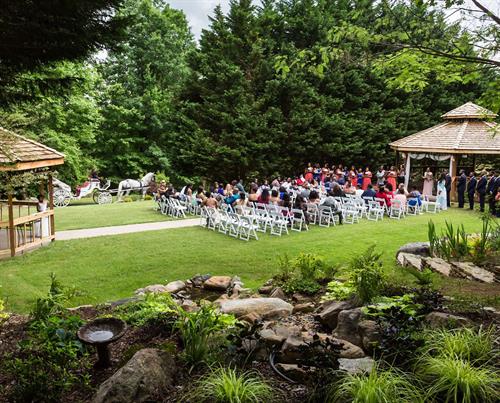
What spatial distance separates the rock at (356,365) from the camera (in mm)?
3712

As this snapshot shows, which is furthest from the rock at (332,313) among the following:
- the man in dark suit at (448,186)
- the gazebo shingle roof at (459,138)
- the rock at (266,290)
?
the gazebo shingle roof at (459,138)

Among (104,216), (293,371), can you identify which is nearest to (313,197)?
(104,216)

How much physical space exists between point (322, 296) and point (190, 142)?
24.6 metres

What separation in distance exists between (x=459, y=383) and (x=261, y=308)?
3427 mm

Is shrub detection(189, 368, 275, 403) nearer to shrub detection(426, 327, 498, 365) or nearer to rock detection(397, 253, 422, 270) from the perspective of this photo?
shrub detection(426, 327, 498, 365)

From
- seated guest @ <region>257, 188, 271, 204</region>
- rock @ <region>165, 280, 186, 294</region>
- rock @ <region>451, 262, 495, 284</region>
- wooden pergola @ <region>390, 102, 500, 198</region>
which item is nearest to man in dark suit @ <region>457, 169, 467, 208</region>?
wooden pergola @ <region>390, 102, 500, 198</region>

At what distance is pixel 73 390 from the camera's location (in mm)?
4102

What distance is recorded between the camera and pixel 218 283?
8812 millimetres

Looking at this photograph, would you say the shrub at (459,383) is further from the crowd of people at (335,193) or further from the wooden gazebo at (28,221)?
the crowd of people at (335,193)

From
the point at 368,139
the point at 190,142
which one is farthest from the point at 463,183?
the point at 190,142

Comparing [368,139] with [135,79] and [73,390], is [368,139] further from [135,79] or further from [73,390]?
[73,390]

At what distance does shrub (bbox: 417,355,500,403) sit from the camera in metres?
3.21

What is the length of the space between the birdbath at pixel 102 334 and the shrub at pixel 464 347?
3035mm

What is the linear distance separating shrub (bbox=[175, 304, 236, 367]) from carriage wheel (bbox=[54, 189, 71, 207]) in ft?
71.7
